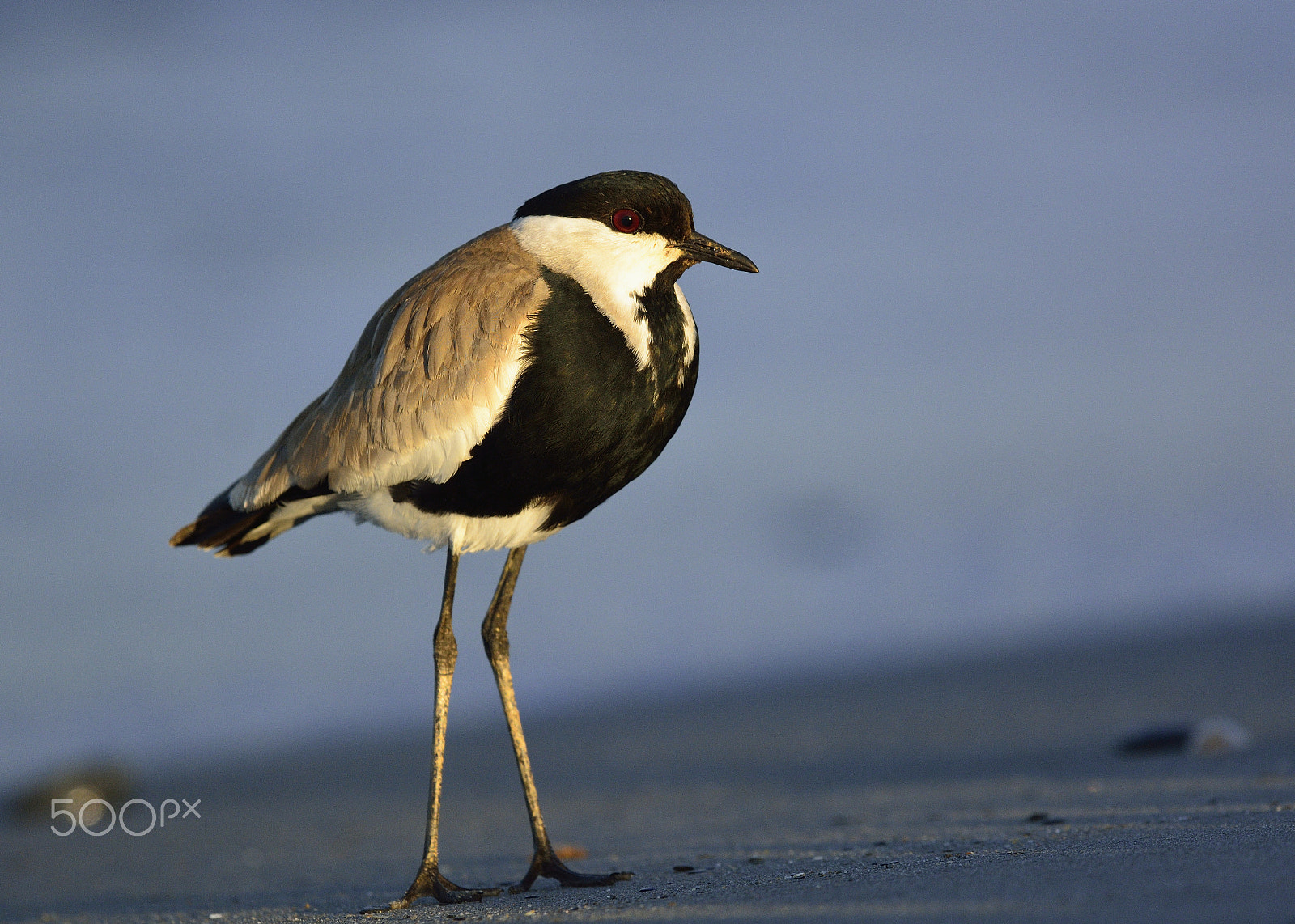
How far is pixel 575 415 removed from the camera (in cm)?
517

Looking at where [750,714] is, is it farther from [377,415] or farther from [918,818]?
[377,415]

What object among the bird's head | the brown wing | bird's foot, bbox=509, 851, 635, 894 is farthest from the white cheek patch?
bird's foot, bbox=509, 851, 635, 894

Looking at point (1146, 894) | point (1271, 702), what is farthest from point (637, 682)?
point (1146, 894)

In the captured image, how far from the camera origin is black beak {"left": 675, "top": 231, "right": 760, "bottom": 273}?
5.64m

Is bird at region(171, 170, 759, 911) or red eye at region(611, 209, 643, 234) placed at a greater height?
red eye at region(611, 209, 643, 234)

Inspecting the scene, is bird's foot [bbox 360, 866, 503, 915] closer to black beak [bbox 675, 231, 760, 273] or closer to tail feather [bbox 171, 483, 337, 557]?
tail feather [bbox 171, 483, 337, 557]

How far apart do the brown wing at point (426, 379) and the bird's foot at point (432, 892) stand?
1729mm

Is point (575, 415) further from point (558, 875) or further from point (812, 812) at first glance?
point (812, 812)

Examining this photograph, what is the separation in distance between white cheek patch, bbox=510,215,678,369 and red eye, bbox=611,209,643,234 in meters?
0.03

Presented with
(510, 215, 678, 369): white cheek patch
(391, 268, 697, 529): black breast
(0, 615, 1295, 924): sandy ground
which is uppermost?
(510, 215, 678, 369): white cheek patch

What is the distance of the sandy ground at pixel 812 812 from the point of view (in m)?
3.97

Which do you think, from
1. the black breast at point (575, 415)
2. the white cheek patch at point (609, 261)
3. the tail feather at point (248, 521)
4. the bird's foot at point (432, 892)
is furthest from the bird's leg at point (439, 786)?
the white cheek patch at point (609, 261)

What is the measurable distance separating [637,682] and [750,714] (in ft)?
9.55

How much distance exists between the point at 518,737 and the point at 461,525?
1049 millimetres
